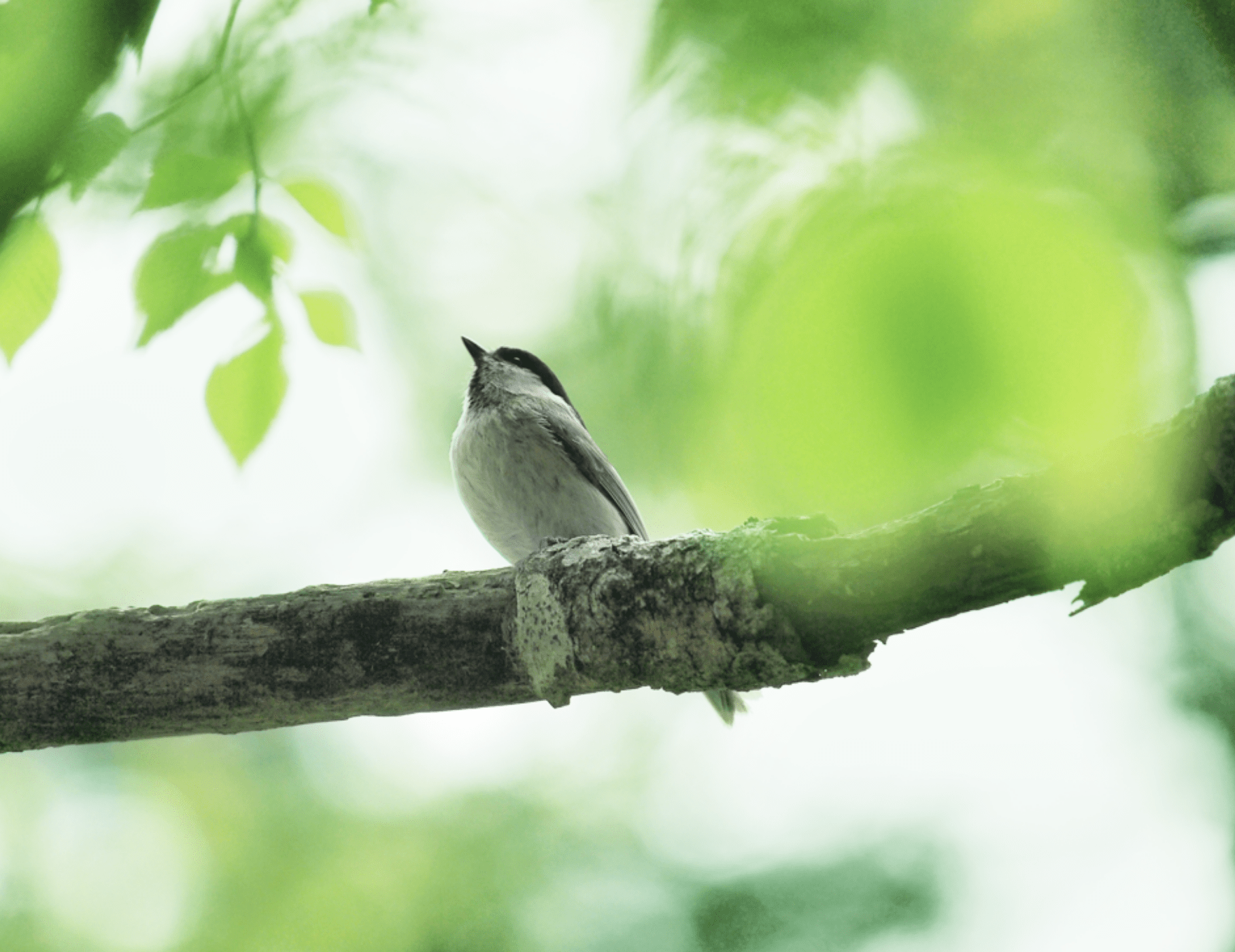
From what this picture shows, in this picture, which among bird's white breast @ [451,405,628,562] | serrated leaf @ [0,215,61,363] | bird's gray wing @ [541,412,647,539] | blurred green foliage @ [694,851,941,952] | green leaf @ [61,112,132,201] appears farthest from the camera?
blurred green foliage @ [694,851,941,952]

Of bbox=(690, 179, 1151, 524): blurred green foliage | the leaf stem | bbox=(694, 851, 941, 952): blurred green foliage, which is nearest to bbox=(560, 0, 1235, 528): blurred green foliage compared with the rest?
bbox=(690, 179, 1151, 524): blurred green foliage

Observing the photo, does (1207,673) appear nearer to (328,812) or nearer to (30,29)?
(328,812)

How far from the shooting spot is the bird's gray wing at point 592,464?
3.85 m

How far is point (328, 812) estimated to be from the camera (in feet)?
24.0

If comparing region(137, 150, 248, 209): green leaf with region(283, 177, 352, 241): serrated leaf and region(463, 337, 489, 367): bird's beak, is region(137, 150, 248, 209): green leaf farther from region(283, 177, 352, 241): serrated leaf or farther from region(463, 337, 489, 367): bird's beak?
region(463, 337, 489, 367): bird's beak

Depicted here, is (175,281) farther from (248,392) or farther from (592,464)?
(592,464)

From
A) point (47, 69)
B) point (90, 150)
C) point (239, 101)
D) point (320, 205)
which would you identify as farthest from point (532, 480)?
point (47, 69)

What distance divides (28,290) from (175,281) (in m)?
0.24

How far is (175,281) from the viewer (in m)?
1.80

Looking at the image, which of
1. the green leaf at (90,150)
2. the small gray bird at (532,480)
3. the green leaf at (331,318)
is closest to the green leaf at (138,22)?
the green leaf at (90,150)

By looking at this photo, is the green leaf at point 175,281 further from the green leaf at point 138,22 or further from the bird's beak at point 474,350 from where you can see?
the bird's beak at point 474,350

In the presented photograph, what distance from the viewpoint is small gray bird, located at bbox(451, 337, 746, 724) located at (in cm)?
368

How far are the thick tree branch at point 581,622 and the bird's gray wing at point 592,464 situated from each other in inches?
56.5

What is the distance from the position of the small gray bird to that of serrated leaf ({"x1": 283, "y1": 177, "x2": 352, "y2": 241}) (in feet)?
5.64
